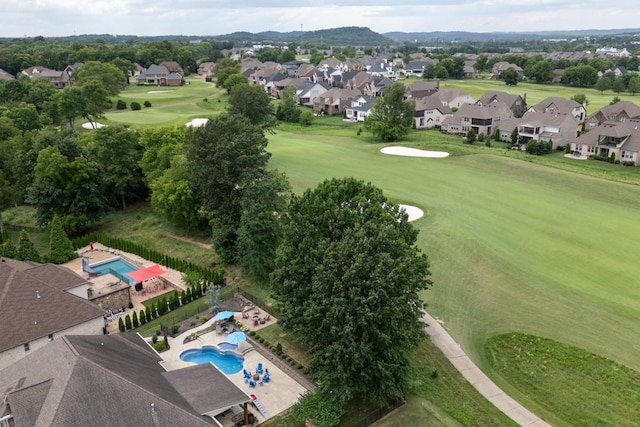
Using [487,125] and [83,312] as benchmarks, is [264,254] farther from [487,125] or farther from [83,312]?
[487,125]

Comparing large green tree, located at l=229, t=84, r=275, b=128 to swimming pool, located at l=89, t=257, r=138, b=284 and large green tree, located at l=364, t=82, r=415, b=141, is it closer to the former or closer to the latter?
large green tree, located at l=364, t=82, r=415, b=141

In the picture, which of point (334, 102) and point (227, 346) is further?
point (334, 102)

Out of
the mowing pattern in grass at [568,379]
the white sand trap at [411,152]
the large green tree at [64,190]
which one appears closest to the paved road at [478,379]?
the mowing pattern in grass at [568,379]

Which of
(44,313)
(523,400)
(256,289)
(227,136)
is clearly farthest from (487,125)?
(44,313)

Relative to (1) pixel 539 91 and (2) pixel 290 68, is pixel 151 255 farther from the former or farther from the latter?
(2) pixel 290 68

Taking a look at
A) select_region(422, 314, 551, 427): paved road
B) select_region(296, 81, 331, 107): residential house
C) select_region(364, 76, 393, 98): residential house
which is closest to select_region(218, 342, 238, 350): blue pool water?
select_region(422, 314, 551, 427): paved road

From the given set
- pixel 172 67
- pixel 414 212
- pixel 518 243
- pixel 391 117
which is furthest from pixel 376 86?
pixel 518 243
